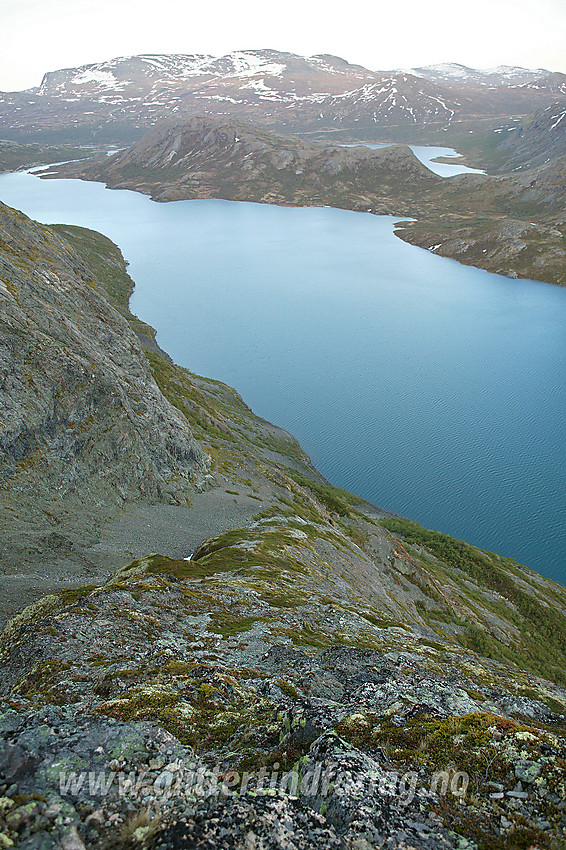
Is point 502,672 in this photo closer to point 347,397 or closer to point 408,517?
point 408,517

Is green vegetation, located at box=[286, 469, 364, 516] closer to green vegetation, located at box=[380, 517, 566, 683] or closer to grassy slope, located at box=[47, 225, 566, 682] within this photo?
grassy slope, located at box=[47, 225, 566, 682]

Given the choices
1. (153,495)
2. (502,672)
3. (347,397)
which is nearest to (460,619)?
(502,672)

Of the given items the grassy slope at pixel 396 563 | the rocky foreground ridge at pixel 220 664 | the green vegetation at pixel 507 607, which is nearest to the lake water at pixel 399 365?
the green vegetation at pixel 507 607

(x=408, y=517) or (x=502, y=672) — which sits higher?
(x=408, y=517)

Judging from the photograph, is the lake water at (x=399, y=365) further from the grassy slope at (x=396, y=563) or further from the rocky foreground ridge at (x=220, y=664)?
the rocky foreground ridge at (x=220, y=664)

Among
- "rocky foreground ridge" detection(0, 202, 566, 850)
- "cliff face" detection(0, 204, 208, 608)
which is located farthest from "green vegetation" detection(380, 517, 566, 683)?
"cliff face" detection(0, 204, 208, 608)

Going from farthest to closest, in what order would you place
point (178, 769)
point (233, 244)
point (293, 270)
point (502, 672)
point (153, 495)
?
point (233, 244)
point (293, 270)
point (153, 495)
point (502, 672)
point (178, 769)
